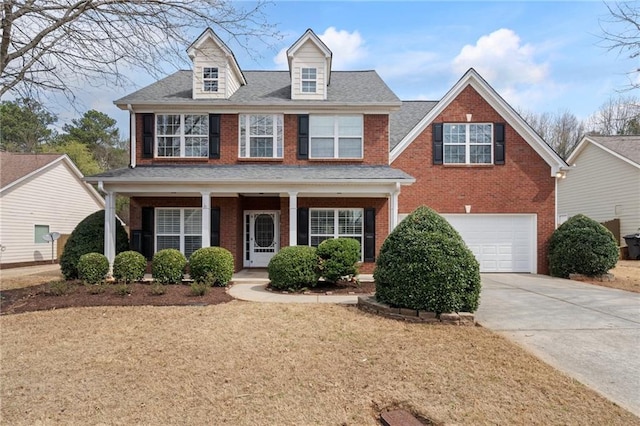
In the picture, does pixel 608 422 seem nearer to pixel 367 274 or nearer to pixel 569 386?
pixel 569 386

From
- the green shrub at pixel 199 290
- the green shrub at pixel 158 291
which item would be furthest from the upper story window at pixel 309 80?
the green shrub at pixel 158 291

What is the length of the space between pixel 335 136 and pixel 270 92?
128 inches

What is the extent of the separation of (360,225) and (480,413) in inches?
379

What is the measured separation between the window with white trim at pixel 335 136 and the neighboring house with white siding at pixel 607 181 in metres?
14.9

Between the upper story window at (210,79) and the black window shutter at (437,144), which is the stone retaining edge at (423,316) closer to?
the black window shutter at (437,144)

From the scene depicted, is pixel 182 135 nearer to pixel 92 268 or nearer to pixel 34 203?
pixel 92 268

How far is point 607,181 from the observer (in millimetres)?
19953

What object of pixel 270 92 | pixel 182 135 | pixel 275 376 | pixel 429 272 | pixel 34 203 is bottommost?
pixel 275 376

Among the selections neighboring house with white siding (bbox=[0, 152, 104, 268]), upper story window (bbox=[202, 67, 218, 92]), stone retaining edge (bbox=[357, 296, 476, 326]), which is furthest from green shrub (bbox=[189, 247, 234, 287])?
neighboring house with white siding (bbox=[0, 152, 104, 268])

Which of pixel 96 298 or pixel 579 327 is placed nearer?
pixel 579 327

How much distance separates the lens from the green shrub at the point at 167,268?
404 inches

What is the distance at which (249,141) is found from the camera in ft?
43.3

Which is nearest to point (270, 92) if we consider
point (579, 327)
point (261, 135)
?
point (261, 135)

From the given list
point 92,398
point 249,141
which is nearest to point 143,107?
point 249,141
